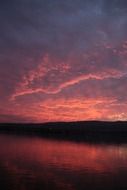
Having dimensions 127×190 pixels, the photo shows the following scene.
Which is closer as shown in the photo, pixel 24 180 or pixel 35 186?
pixel 35 186

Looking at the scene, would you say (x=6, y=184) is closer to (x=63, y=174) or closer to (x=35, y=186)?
(x=35, y=186)

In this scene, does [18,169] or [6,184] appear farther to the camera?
[18,169]

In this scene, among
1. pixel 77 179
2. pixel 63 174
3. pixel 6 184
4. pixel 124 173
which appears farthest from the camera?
pixel 124 173

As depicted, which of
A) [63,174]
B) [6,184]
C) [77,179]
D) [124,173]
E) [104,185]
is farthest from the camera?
[124,173]

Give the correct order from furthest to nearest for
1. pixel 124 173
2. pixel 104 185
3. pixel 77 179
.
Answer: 1. pixel 124 173
2. pixel 77 179
3. pixel 104 185

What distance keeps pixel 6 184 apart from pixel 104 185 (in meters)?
10.5

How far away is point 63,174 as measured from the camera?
Result: 140ft

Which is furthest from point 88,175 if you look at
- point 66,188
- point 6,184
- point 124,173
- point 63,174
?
point 6,184

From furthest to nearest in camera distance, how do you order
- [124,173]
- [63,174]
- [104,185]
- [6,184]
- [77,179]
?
[124,173] < [63,174] < [77,179] < [104,185] < [6,184]

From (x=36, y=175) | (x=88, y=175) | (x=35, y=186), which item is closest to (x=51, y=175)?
(x=36, y=175)

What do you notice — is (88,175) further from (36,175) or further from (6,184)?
(6,184)

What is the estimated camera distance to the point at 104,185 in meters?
36.4

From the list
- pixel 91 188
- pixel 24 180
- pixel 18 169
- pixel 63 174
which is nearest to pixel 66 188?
pixel 91 188

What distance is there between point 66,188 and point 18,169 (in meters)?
12.8
